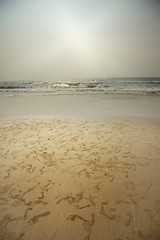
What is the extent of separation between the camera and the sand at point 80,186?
268 centimetres

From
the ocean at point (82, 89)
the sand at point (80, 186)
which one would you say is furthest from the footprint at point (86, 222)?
the ocean at point (82, 89)

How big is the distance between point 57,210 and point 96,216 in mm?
799

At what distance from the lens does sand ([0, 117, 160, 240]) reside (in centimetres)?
268

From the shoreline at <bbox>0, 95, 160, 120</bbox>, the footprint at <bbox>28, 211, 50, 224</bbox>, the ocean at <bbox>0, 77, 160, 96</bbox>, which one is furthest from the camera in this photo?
the ocean at <bbox>0, 77, 160, 96</bbox>

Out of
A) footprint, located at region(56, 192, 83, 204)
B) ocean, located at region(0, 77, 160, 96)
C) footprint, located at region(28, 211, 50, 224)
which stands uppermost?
ocean, located at region(0, 77, 160, 96)

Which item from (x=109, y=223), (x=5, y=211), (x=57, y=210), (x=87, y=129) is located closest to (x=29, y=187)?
(x=5, y=211)

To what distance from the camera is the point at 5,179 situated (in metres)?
3.96

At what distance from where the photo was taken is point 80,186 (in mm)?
3676

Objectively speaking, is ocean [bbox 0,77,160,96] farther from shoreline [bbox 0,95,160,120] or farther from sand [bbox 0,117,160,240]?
sand [bbox 0,117,160,240]

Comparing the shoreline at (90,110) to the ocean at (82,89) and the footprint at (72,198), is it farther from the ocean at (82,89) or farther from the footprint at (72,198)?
the ocean at (82,89)

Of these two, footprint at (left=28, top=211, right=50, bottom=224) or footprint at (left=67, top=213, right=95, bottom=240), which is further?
footprint at (left=28, top=211, right=50, bottom=224)

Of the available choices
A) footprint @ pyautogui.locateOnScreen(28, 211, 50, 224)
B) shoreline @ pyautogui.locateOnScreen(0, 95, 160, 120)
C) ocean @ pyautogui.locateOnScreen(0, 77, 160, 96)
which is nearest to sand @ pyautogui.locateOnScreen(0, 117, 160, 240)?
footprint @ pyautogui.locateOnScreen(28, 211, 50, 224)

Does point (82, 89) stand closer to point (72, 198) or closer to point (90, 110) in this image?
point (90, 110)

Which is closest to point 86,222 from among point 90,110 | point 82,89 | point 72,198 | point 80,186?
point 72,198
